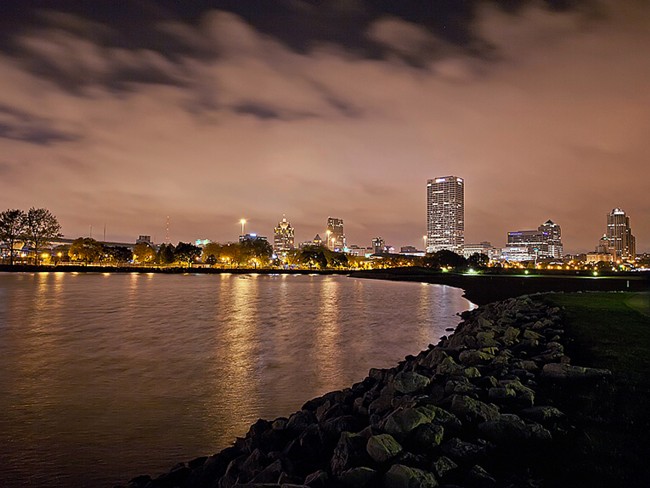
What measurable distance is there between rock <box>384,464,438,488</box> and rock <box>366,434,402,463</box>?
1.54 feet

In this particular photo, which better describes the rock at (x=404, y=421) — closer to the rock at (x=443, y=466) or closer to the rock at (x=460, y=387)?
the rock at (x=443, y=466)

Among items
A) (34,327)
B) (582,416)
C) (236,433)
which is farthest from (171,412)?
(34,327)

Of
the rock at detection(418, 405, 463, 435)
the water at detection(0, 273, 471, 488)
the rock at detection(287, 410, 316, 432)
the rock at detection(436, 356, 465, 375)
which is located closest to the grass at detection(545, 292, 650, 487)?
the rock at detection(418, 405, 463, 435)

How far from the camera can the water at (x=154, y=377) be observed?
9039mm

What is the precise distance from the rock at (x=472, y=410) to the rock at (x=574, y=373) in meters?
2.59

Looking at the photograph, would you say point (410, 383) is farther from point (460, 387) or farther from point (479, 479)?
point (479, 479)

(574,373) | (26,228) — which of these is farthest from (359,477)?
(26,228)

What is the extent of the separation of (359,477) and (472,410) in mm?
2251

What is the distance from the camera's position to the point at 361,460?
5832mm

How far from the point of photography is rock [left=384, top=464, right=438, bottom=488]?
5094 mm

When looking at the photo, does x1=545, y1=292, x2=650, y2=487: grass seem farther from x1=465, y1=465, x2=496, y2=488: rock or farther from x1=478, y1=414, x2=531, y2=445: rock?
x1=465, y1=465, x2=496, y2=488: rock

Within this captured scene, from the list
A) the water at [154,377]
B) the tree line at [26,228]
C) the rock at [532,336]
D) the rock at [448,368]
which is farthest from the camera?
the tree line at [26,228]

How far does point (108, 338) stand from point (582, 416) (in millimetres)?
21785

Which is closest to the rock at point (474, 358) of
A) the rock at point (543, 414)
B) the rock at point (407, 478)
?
the rock at point (543, 414)
